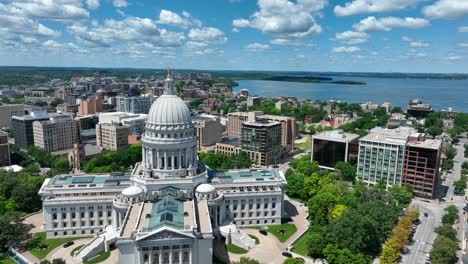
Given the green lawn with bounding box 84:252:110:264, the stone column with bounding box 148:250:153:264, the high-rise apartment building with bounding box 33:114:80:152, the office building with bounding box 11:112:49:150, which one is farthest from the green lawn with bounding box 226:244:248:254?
the office building with bounding box 11:112:49:150

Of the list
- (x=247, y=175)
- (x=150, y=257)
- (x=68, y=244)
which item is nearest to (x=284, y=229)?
(x=247, y=175)

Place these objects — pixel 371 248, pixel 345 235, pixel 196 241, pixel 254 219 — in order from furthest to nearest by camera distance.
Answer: pixel 254 219 → pixel 371 248 → pixel 345 235 → pixel 196 241

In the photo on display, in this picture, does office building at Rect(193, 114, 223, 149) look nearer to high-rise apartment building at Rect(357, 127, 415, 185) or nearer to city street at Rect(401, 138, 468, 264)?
high-rise apartment building at Rect(357, 127, 415, 185)

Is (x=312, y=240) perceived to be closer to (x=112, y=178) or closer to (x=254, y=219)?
(x=254, y=219)

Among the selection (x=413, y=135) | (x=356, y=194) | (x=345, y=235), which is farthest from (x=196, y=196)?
(x=413, y=135)

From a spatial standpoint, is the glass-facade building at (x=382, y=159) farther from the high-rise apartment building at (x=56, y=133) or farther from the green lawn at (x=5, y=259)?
the high-rise apartment building at (x=56, y=133)

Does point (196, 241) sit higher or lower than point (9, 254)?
higher

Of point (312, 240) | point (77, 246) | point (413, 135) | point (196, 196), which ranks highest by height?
point (413, 135)
